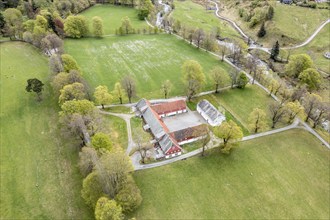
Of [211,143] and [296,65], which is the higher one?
[296,65]

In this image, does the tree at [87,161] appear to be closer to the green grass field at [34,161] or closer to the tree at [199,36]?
the green grass field at [34,161]

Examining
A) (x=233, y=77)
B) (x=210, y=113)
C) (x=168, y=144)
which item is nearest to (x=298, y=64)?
(x=233, y=77)

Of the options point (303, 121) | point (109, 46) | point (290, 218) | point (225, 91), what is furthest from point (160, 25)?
point (290, 218)

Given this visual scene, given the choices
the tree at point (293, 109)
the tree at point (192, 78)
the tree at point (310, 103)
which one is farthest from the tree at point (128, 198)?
the tree at point (310, 103)

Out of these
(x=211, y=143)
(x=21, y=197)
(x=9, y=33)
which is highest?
(x=9, y=33)

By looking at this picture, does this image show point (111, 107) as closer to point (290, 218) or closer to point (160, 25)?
point (290, 218)

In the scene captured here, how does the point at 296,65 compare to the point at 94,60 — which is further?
the point at 94,60
